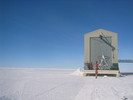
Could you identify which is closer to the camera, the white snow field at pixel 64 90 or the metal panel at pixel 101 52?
the white snow field at pixel 64 90

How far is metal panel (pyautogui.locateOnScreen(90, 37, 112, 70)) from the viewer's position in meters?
19.1

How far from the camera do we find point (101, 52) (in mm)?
19375

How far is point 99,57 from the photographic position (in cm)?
1939

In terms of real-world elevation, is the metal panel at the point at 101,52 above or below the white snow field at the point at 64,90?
above

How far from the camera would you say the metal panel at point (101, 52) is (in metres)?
19.1

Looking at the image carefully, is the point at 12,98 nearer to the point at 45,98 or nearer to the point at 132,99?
the point at 45,98

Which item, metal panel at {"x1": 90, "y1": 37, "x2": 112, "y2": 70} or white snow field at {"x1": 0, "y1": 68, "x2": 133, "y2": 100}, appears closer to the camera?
white snow field at {"x1": 0, "y1": 68, "x2": 133, "y2": 100}

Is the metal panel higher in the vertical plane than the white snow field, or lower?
higher

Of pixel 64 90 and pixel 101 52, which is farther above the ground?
pixel 101 52

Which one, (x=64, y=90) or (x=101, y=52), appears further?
(x=101, y=52)

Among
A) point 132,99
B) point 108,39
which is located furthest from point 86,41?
point 132,99

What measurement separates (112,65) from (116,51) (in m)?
1.81

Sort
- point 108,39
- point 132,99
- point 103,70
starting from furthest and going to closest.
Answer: point 108,39 < point 103,70 < point 132,99

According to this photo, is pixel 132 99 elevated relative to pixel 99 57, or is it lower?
lower
